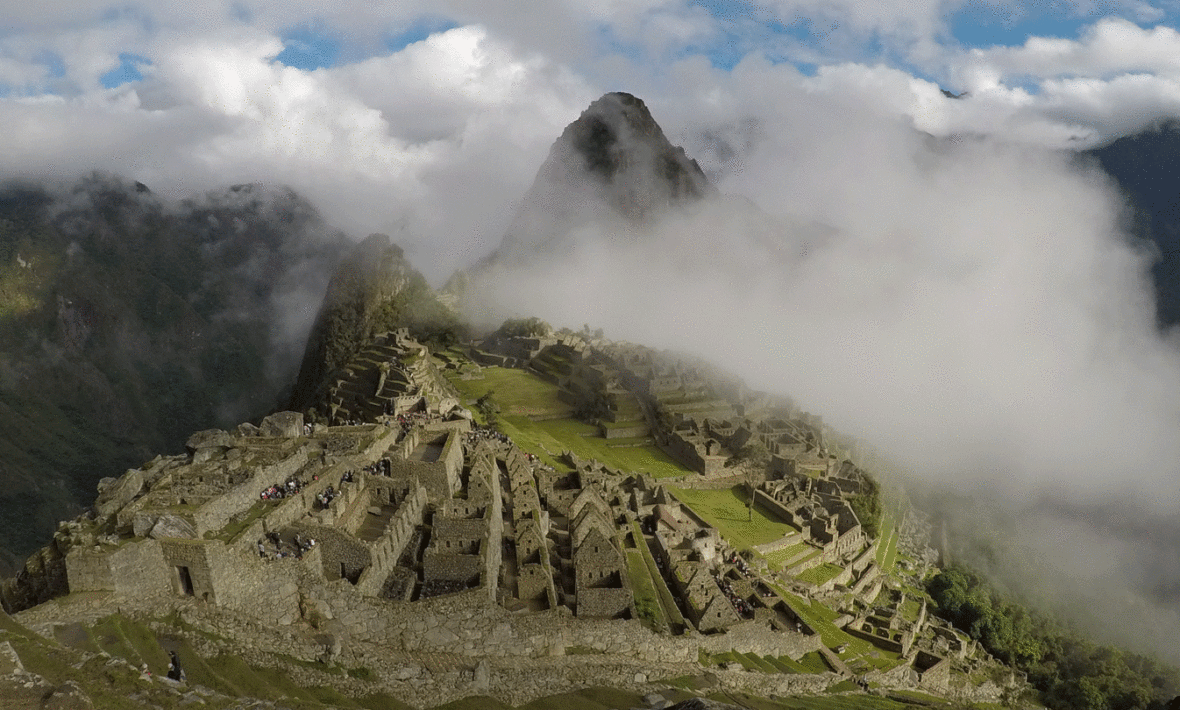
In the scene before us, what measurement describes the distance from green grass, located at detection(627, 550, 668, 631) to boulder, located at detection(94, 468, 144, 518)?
16770 mm

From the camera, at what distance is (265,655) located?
18438mm

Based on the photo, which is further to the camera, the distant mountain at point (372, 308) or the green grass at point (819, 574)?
the distant mountain at point (372, 308)

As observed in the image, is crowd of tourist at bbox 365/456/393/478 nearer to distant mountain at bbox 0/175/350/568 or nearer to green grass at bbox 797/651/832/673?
green grass at bbox 797/651/832/673

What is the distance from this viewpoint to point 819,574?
47156mm

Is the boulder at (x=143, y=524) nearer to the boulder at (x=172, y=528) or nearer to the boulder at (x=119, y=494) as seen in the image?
the boulder at (x=172, y=528)

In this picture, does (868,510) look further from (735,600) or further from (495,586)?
(495,586)

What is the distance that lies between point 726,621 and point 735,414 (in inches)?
1804

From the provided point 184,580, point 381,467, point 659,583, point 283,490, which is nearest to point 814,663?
point 659,583

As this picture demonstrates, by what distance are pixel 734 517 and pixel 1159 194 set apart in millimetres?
177512

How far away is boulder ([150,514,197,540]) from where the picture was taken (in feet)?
62.7

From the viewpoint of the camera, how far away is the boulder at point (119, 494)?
882 inches

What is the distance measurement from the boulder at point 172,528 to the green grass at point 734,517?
105 ft

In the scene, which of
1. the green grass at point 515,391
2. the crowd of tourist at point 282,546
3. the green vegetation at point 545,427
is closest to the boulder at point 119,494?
the crowd of tourist at point 282,546

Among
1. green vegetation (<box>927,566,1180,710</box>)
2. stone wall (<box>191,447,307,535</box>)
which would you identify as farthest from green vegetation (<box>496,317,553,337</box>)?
stone wall (<box>191,447,307,535</box>)
